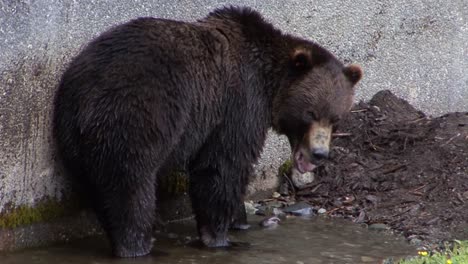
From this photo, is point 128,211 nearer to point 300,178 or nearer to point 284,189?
point 284,189

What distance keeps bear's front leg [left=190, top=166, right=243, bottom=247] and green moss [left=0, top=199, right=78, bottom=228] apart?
90 cm

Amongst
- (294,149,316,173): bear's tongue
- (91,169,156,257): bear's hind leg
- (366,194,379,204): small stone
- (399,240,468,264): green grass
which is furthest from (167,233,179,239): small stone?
(366,194,379,204): small stone

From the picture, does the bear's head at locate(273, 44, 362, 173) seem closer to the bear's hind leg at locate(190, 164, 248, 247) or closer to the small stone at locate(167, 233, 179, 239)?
the bear's hind leg at locate(190, 164, 248, 247)

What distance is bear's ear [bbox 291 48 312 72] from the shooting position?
7.48 metres

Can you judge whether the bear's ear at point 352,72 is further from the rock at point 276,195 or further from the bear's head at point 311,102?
the rock at point 276,195

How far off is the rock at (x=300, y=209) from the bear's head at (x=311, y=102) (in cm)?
102

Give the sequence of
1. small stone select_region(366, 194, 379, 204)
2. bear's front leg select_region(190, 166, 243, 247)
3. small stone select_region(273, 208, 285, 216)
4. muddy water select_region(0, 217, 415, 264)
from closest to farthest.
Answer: muddy water select_region(0, 217, 415, 264), bear's front leg select_region(190, 166, 243, 247), small stone select_region(273, 208, 285, 216), small stone select_region(366, 194, 379, 204)

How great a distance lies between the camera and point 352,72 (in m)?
7.72

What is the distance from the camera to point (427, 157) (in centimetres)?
902

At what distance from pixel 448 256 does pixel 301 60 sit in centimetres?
176

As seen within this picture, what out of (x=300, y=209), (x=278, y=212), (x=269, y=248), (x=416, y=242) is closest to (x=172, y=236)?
(x=269, y=248)

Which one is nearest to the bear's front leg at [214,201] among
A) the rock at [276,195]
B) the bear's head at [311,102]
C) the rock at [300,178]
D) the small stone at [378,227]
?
the bear's head at [311,102]

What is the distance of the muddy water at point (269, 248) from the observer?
6906mm

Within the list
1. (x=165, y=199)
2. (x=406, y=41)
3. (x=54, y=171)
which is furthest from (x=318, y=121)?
(x=406, y=41)
